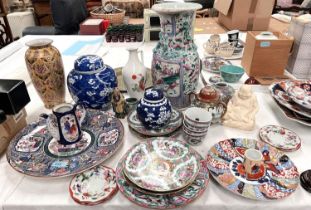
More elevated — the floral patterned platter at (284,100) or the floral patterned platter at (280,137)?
the floral patterned platter at (284,100)

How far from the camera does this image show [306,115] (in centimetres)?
80

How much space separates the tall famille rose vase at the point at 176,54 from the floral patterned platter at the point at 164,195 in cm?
34

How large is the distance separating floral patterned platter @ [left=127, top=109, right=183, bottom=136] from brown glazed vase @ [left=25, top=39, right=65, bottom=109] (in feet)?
0.96

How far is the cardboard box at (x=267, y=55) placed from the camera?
1.10 meters

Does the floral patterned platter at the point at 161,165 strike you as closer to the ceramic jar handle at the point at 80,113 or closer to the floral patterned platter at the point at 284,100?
the ceramic jar handle at the point at 80,113

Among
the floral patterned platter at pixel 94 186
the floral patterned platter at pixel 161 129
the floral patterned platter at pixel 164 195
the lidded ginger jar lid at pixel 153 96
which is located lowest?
the floral patterned platter at pixel 94 186

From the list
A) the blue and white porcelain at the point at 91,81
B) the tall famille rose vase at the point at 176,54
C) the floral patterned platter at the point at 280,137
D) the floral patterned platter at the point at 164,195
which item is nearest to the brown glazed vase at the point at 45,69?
the blue and white porcelain at the point at 91,81

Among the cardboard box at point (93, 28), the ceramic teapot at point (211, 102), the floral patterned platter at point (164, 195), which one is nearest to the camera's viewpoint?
the floral patterned platter at point (164, 195)

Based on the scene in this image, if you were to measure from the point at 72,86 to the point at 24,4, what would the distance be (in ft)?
12.3

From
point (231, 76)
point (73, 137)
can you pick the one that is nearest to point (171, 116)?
point (73, 137)

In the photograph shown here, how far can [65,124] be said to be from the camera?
71 centimetres

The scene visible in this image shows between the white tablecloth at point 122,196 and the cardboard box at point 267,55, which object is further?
the cardboard box at point 267,55

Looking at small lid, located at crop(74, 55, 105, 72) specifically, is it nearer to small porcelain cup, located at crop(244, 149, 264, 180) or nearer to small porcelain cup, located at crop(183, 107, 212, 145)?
small porcelain cup, located at crop(183, 107, 212, 145)

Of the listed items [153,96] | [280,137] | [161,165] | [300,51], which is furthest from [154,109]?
[300,51]
